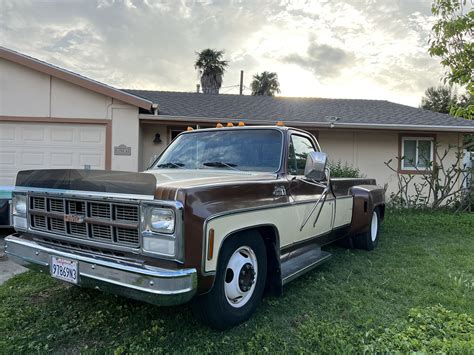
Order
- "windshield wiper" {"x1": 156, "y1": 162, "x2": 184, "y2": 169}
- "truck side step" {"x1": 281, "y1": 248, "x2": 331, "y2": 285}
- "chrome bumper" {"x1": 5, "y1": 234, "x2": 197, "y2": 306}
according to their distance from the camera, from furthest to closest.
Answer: "windshield wiper" {"x1": 156, "y1": 162, "x2": 184, "y2": 169}
"truck side step" {"x1": 281, "y1": 248, "x2": 331, "y2": 285}
"chrome bumper" {"x1": 5, "y1": 234, "x2": 197, "y2": 306}

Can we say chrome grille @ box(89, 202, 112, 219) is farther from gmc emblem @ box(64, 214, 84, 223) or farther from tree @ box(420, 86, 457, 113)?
tree @ box(420, 86, 457, 113)

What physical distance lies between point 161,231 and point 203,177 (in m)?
0.84

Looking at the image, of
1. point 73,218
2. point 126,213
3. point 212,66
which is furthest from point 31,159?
point 212,66

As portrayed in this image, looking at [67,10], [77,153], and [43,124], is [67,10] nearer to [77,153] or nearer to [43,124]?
[43,124]

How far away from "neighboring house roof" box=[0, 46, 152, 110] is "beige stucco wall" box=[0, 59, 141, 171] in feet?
0.61

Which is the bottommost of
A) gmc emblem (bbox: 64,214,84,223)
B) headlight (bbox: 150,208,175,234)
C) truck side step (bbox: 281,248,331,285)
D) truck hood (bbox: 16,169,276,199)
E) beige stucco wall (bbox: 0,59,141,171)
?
truck side step (bbox: 281,248,331,285)

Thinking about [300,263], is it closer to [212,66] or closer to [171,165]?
[171,165]

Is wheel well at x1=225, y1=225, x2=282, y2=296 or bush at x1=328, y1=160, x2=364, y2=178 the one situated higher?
bush at x1=328, y1=160, x2=364, y2=178

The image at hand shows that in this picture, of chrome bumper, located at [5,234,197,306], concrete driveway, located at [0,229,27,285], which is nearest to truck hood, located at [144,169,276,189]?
chrome bumper, located at [5,234,197,306]

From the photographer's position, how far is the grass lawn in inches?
112

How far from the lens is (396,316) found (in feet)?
11.3

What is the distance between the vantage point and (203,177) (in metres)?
3.19

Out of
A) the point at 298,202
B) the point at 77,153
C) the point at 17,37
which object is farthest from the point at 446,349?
the point at 17,37

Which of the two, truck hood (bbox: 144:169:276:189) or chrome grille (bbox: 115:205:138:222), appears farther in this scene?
truck hood (bbox: 144:169:276:189)
